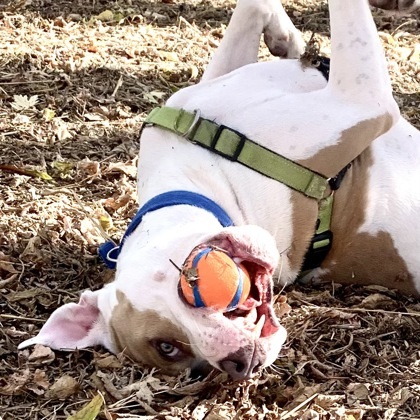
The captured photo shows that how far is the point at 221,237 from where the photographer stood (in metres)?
2.90

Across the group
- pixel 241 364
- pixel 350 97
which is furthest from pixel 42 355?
pixel 350 97

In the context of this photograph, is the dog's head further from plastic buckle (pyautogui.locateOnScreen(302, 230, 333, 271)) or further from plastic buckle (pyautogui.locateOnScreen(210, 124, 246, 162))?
plastic buckle (pyautogui.locateOnScreen(302, 230, 333, 271))

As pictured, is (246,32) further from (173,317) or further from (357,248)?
(173,317)

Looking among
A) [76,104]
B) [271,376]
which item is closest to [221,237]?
[271,376]

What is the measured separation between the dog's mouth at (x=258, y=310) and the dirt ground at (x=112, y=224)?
342mm

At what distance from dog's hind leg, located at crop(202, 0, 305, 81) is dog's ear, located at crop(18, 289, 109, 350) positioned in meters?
1.48

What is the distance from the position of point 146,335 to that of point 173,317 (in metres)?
0.17

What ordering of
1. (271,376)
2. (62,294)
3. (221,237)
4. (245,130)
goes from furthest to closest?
1. (62,294)
2. (245,130)
3. (271,376)
4. (221,237)

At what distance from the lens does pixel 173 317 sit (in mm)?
2941

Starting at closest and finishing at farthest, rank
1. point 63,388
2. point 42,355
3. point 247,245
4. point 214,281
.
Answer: point 214,281 → point 247,245 → point 63,388 → point 42,355

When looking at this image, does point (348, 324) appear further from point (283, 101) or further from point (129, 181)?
point (129, 181)

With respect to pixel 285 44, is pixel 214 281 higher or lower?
lower

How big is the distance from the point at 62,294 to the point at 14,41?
9.94ft

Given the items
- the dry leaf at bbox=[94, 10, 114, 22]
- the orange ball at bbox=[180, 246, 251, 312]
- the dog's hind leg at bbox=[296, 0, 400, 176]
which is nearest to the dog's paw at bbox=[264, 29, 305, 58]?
the dog's hind leg at bbox=[296, 0, 400, 176]
